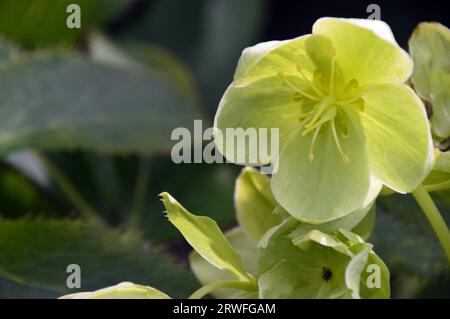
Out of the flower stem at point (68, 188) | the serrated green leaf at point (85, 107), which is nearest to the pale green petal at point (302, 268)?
the serrated green leaf at point (85, 107)

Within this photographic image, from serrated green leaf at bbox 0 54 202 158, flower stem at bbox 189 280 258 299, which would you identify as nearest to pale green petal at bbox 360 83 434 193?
flower stem at bbox 189 280 258 299

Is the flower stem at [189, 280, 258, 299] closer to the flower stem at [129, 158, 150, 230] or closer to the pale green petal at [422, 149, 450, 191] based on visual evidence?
the pale green petal at [422, 149, 450, 191]

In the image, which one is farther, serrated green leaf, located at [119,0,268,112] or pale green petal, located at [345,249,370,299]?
serrated green leaf, located at [119,0,268,112]

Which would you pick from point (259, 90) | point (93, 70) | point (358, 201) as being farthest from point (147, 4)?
point (358, 201)

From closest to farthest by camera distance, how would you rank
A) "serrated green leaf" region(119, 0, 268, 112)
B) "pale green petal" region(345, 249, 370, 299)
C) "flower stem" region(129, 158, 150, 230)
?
"pale green petal" region(345, 249, 370, 299) < "flower stem" region(129, 158, 150, 230) < "serrated green leaf" region(119, 0, 268, 112)

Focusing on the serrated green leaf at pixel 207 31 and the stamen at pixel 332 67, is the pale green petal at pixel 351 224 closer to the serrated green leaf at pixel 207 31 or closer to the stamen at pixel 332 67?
the stamen at pixel 332 67

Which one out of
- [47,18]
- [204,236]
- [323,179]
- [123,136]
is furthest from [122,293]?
[47,18]

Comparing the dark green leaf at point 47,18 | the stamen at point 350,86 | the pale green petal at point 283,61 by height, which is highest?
the dark green leaf at point 47,18
